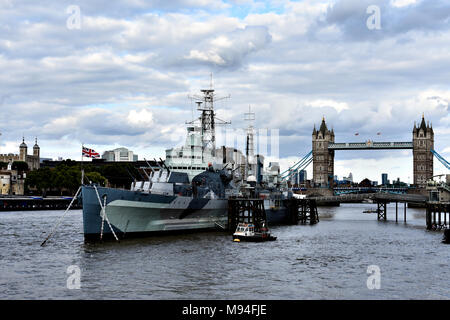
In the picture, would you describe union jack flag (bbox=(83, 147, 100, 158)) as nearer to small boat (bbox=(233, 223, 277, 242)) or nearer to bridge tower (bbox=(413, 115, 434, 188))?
small boat (bbox=(233, 223, 277, 242))

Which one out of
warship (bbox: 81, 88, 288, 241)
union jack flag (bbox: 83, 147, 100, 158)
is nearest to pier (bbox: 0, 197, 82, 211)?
warship (bbox: 81, 88, 288, 241)

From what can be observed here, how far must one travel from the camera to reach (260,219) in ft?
190

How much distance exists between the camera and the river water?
26.8 meters

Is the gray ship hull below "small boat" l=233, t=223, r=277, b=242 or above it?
above

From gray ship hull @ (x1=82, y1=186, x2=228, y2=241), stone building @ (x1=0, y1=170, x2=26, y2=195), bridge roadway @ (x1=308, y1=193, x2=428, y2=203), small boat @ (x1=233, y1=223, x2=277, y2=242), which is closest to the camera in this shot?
gray ship hull @ (x1=82, y1=186, x2=228, y2=241)

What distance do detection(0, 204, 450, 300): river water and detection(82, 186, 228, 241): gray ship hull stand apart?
1.45 m

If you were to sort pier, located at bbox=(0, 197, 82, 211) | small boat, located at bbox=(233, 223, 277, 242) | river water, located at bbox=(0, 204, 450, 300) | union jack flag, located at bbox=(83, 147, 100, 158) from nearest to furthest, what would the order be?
river water, located at bbox=(0, 204, 450, 300), union jack flag, located at bbox=(83, 147, 100, 158), small boat, located at bbox=(233, 223, 277, 242), pier, located at bbox=(0, 197, 82, 211)

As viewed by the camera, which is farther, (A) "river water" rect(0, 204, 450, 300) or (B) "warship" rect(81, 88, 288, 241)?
(B) "warship" rect(81, 88, 288, 241)
